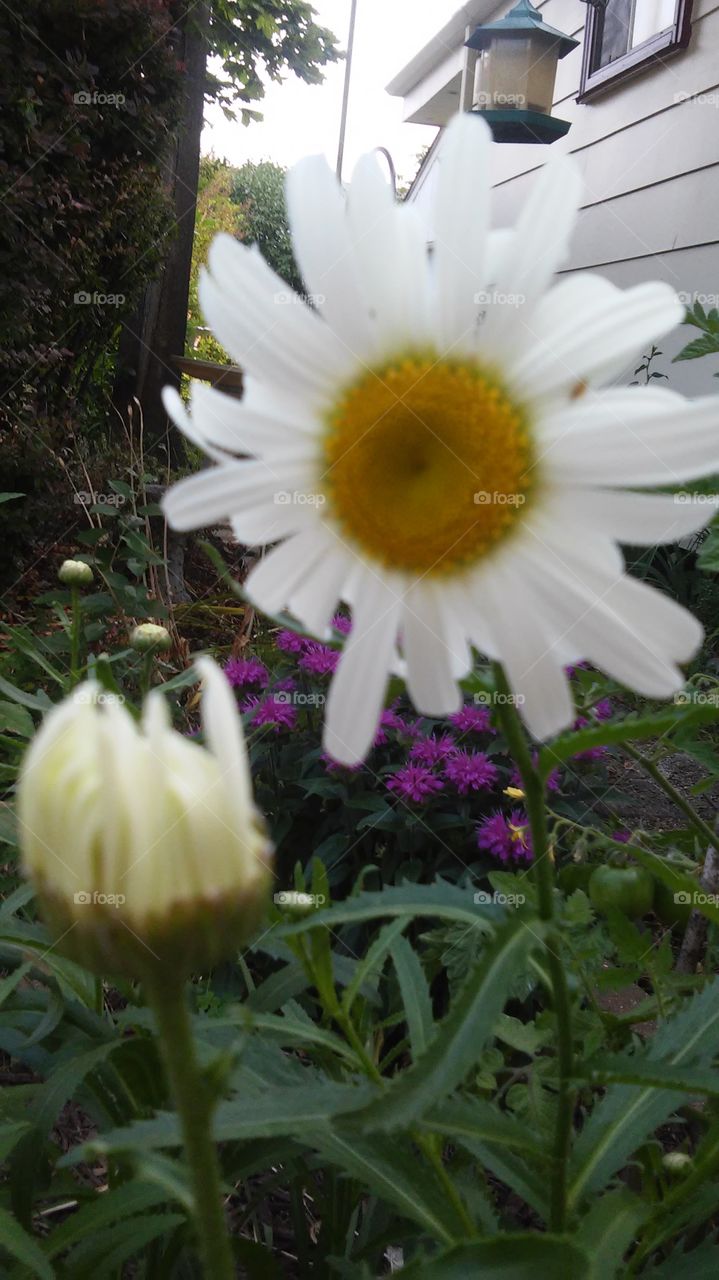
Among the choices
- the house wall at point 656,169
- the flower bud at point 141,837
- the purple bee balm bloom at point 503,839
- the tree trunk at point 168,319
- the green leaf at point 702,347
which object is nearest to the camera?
the flower bud at point 141,837

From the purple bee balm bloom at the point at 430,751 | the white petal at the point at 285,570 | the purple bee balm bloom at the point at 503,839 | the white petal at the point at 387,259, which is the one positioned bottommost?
the purple bee balm bloom at the point at 503,839

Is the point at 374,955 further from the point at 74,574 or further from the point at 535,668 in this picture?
the point at 74,574

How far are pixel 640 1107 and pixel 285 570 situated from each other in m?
0.57

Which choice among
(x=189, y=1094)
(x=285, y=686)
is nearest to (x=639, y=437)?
(x=189, y=1094)

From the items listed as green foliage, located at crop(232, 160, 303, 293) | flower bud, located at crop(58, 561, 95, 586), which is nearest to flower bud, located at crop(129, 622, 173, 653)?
flower bud, located at crop(58, 561, 95, 586)

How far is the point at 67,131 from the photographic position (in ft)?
13.0

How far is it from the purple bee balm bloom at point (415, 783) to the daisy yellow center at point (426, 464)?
4.05ft

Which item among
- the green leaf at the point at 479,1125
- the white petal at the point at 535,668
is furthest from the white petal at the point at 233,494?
the green leaf at the point at 479,1125

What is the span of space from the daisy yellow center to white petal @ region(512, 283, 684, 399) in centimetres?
4

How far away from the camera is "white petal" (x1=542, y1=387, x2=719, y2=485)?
18.3 inches

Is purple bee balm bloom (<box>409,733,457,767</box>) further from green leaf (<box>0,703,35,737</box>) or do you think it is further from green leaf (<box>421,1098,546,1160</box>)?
green leaf (<box>421,1098,546,1160</box>)

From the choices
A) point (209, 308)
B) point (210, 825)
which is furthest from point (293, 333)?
point (210, 825)

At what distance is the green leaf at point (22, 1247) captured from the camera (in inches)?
27.7

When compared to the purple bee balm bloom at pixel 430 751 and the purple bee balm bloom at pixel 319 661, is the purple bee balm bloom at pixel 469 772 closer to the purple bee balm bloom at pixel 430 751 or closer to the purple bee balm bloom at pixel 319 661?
the purple bee balm bloom at pixel 430 751
